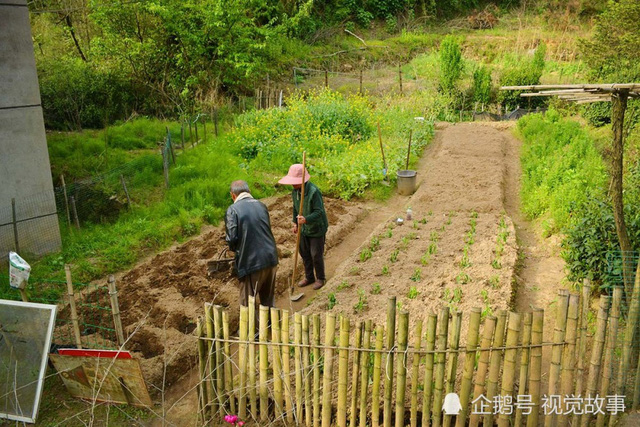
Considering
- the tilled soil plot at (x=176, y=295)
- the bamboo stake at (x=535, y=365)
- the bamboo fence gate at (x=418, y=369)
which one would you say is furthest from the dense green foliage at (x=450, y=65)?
the bamboo stake at (x=535, y=365)

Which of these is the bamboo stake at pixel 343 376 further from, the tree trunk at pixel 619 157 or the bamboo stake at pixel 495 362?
the tree trunk at pixel 619 157

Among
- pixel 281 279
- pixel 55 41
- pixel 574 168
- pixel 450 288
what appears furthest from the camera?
pixel 55 41

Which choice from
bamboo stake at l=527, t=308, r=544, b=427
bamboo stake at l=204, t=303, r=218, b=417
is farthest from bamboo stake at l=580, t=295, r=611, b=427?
bamboo stake at l=204, t=303, r=218, b=417

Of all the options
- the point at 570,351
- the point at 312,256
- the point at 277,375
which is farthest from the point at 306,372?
the point at 312,256

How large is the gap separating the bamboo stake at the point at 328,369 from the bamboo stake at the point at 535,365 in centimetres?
166

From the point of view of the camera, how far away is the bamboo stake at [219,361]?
4.90 m

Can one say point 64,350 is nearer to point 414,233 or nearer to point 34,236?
point 34,236

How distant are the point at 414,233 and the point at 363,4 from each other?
25.1m

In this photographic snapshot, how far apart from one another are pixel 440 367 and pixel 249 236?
2631 millimetres

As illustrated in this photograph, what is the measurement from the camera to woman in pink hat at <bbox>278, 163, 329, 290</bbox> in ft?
24.0

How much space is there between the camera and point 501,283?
716cm

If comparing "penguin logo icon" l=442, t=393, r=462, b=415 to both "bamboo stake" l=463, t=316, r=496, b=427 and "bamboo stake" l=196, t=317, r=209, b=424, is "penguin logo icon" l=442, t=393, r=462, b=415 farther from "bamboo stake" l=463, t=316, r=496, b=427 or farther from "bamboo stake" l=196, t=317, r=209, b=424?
"bamboo stake" l=196, t=317, r=209, b=424

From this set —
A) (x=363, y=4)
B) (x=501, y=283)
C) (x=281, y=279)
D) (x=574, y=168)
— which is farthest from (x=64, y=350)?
(x=363, y=4)

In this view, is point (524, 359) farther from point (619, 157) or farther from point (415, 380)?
point (619, 157)
